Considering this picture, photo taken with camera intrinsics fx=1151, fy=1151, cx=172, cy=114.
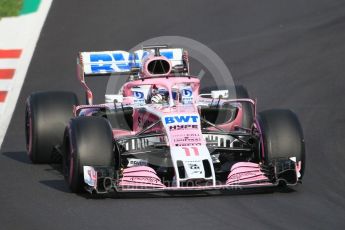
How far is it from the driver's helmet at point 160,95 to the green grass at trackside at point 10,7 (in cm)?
1155

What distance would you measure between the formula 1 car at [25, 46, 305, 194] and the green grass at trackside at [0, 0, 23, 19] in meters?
10.4

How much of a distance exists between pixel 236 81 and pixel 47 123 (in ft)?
22.1

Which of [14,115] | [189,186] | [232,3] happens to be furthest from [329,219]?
[232,3]

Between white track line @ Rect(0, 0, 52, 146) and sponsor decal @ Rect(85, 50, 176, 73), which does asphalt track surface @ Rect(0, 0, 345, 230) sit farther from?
sponsor decal @ Rect(85, 50, 176, 73)

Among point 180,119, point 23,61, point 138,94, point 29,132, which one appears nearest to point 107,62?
point 138,94

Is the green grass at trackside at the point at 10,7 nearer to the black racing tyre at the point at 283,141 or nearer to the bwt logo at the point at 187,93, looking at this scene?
the bwt logo at the point at 187,93

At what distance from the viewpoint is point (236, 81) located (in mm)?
21906

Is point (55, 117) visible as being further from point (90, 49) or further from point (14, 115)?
point (90, 49)

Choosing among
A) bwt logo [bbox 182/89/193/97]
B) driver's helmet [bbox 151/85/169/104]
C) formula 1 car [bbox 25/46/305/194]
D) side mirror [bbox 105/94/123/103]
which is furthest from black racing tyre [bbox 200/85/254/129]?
side mirror [bbox 105/94/123/103]

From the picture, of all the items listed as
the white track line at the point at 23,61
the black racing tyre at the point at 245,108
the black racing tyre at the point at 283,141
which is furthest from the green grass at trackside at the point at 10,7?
the black racing tyre at the point at 283,141

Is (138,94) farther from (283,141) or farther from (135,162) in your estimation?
(283,141)

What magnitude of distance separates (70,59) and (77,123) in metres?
10.0

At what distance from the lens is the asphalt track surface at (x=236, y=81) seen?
12406 mm

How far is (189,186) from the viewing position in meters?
13.3
